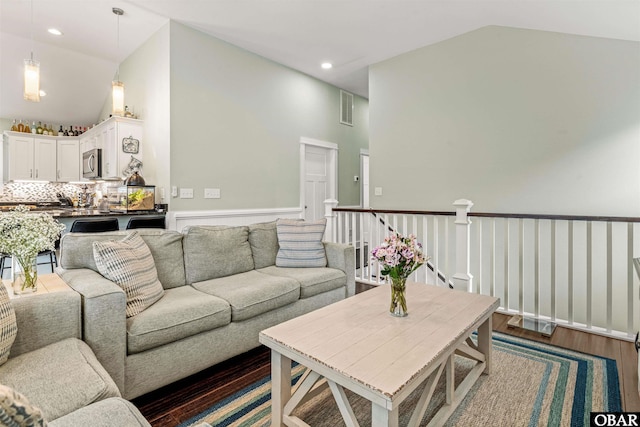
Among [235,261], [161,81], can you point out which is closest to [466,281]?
[235,261]

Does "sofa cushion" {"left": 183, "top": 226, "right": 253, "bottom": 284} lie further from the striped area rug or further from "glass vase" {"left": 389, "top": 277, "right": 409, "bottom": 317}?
"glass vase" {"left": 389, "top": 277, "right": 409, "bottom": 317}

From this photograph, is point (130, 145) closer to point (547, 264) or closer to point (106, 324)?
point (106, 324)

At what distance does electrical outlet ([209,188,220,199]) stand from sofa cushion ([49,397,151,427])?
3.29 metres

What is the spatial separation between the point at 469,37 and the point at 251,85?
2.99 m

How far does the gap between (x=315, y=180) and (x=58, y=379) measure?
16.2ft

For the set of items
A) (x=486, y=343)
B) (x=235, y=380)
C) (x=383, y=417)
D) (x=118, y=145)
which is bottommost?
(x=235, y=380)

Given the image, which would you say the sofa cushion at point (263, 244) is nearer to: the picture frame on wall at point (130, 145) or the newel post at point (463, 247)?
the newel post at point (463, 247)

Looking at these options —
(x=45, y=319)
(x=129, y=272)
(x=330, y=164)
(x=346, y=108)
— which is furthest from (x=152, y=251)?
(x=346, y=108)

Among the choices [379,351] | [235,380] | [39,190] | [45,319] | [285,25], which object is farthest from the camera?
[39,190]

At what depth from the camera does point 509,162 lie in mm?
3805

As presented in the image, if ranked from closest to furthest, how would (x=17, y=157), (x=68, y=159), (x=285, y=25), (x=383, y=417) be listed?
(x=383, y=417) → (x=285, y=25) → (x=17, y=157) → (x=68, y=159)

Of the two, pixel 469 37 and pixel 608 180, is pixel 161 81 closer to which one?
pixel 469 37

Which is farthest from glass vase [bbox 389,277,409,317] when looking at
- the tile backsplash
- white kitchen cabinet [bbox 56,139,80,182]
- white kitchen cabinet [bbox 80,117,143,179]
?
white kitchen cabinet [bbox 56,139,80,182]

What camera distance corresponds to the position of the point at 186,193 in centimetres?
395
